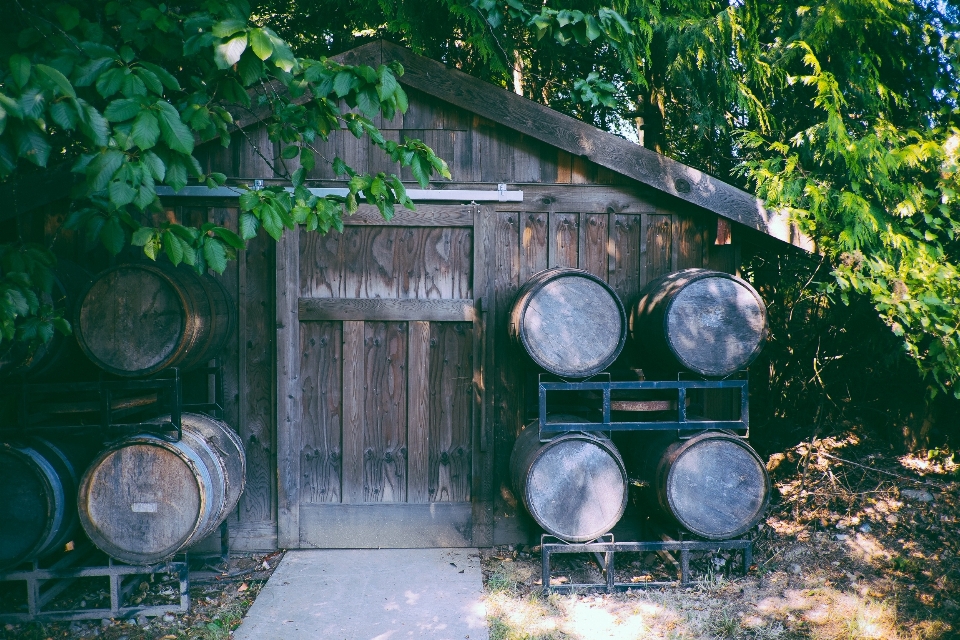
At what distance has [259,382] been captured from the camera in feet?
15.6

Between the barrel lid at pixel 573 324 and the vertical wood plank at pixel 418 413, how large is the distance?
3.22 ft

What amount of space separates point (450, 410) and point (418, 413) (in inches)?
9.6

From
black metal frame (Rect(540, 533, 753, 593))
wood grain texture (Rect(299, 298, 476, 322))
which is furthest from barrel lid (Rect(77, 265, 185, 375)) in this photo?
black metal frame (Rect(540, 533, 753, 593))

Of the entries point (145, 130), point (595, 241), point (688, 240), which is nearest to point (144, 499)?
point (145, 130)

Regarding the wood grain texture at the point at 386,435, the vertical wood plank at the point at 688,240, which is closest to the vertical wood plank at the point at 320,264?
the wood grain texture at the point at 386,435

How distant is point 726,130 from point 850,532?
136 inches

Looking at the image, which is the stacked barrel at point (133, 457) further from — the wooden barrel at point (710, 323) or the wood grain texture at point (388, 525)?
the wooden barrel at point (710, 323)

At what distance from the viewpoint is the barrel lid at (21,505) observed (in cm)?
366

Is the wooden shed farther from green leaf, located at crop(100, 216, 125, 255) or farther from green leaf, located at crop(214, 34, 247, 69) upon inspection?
green leaf, located at crop(214, 34, 247, 69)

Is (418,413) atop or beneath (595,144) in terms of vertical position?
beneath

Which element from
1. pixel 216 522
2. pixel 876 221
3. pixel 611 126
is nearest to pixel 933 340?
pixel 876 221

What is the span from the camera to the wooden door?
15.5 feet

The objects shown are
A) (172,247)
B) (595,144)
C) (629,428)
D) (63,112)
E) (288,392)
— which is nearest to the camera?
(63,112)

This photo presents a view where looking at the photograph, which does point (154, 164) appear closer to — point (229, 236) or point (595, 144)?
point (229, 236)
